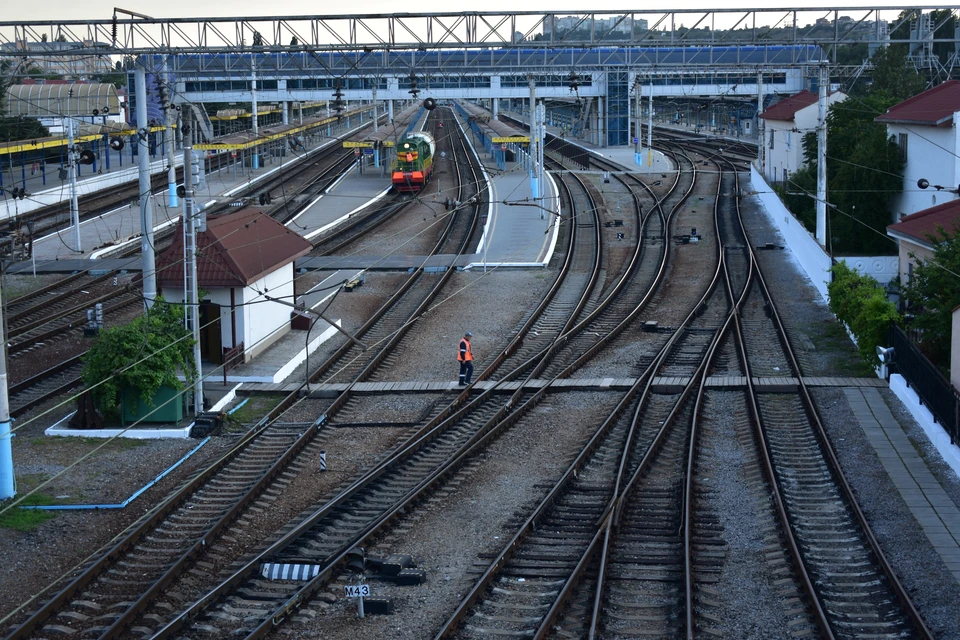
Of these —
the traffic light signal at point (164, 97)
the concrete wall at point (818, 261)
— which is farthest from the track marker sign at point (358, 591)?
the concrete wall at point (818, 261)

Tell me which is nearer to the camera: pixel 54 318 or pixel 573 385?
pixel 573 385

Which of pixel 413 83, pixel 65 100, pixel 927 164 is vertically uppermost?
pixel 65 100

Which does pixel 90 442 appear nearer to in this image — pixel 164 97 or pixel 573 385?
pixel 164 97

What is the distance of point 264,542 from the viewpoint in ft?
39.4

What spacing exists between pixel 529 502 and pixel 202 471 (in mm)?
4275

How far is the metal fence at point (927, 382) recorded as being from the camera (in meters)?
14.4

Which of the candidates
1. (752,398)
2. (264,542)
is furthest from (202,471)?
(752,398)

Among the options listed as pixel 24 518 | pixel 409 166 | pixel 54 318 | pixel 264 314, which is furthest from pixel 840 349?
pixel 409 166

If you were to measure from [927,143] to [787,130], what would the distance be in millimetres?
13710

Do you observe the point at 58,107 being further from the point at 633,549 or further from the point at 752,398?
the point at 633,549

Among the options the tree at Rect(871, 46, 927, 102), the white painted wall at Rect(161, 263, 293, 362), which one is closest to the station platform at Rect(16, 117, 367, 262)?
the white painted wall at Rect(161, 263, 293, 362)

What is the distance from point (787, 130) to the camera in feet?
143

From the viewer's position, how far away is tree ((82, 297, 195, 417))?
53.5 feet

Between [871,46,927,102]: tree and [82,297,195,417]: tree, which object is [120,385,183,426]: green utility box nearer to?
[82,297,195,417]: tree
